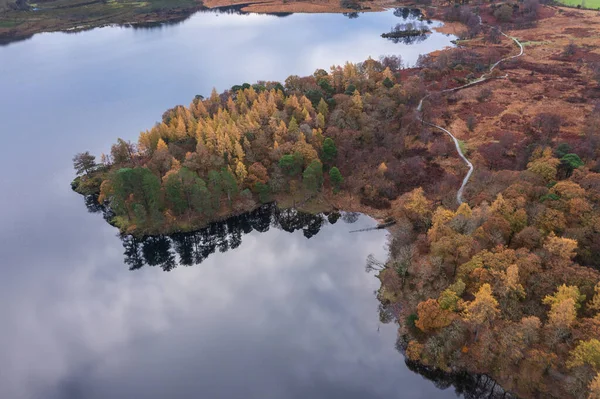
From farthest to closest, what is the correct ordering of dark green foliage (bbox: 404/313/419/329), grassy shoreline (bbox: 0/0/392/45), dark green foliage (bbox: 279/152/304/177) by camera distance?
grassy shoreline (bbox: 0/0/392/45) → dark green foliage (bbox: 279/152/304/177) → dark green foliage (bbox: 404/313/419/329)

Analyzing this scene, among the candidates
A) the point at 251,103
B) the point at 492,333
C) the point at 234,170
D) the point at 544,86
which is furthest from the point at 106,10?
the point at 492,333

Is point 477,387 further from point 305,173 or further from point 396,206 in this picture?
point 305,173

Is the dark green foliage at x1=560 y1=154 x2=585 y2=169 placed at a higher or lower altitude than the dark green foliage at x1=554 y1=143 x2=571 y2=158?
higher

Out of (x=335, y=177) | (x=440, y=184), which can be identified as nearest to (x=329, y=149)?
(x=335, y=177)

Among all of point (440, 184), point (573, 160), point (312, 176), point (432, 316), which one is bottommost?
point (432, 316)

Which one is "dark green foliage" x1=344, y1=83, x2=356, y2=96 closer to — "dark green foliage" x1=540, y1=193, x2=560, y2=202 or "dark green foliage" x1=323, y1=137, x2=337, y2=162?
"dark green foliage" x1=323, y1=137, x2=337, y2=162

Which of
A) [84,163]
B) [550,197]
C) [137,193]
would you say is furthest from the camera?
[84,163]

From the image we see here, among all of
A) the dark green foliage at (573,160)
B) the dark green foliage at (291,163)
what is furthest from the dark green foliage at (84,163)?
A: the dark green foliage at (573,160)

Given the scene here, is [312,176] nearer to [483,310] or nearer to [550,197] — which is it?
[550,197]

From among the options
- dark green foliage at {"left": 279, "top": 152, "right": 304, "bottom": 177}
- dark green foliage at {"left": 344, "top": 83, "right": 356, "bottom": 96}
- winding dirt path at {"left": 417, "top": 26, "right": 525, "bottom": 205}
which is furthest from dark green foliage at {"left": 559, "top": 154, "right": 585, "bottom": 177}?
dark green foliage at {"left": 344, "top": 83, "right": 356, "bottom": 96}
